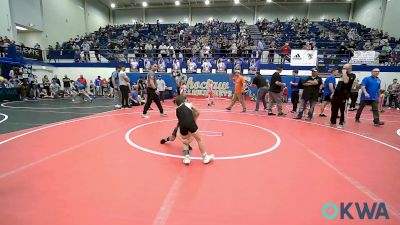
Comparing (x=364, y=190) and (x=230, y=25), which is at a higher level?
(x=230, y=25)

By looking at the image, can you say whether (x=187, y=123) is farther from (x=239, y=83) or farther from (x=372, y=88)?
(x=372, y=88)

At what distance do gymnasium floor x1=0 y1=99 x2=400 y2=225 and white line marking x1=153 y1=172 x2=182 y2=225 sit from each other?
0.01 meters

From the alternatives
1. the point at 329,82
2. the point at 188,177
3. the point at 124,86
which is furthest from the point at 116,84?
the point at 329,82

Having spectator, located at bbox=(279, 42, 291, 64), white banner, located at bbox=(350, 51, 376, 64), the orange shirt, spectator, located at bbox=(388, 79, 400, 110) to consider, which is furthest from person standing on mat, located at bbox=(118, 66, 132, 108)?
white banner, located at bbox=(350, 51, 376, 64)

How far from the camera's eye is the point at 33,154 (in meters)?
4.64

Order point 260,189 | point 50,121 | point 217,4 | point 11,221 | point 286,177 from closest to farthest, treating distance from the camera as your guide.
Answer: point 11,221 → point 260,189 → point 286,177 → point 50,121 → point 217,4

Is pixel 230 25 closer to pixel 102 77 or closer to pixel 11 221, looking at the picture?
pixel 102 77

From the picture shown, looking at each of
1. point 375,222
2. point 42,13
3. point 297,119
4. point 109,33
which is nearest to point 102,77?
point 42,13

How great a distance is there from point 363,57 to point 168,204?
63.5ft

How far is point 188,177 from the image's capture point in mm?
3697

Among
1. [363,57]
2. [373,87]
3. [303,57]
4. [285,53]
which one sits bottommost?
[373,87]

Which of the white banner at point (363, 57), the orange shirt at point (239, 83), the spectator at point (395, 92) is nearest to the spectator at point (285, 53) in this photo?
the white banner at point (363, 57)

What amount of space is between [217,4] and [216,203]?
35.0 metres

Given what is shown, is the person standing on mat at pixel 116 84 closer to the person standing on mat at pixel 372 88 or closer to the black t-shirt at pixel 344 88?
the black t-shirt at pixel 344 88
